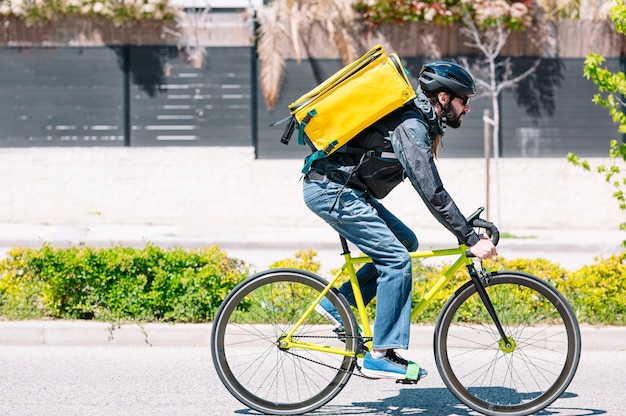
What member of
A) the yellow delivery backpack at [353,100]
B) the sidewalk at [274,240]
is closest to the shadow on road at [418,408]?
the yellow delivery backpack at [353,100]

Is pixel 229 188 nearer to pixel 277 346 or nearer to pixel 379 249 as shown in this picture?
pixel 277 346

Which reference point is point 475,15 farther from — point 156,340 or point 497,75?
point 156,340

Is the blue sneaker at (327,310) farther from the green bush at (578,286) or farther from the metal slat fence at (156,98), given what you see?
the metal slat fence at (156,98)

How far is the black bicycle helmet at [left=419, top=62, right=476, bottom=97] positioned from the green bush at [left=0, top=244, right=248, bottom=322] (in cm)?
300

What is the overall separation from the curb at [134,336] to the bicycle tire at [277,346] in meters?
1.77

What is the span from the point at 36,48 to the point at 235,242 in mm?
6014

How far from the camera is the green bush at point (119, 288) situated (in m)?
7.62

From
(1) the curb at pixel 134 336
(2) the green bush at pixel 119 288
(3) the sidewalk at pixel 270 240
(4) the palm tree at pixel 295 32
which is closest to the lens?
(1) the curb at pixel 134 336

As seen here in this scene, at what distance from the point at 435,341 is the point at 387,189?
2.78ft

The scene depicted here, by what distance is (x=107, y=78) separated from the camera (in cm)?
1872

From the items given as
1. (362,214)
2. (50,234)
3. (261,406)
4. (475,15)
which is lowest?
(50,234)

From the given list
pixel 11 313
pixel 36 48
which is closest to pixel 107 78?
pixel 36 48

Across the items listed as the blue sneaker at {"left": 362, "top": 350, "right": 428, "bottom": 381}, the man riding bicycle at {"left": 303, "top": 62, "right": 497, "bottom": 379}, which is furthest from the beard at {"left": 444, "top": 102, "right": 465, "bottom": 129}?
the blue sneaker at {"left": 362, "top": 350, "right": 428, "bottom": 381}

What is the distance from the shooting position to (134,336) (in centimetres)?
734
